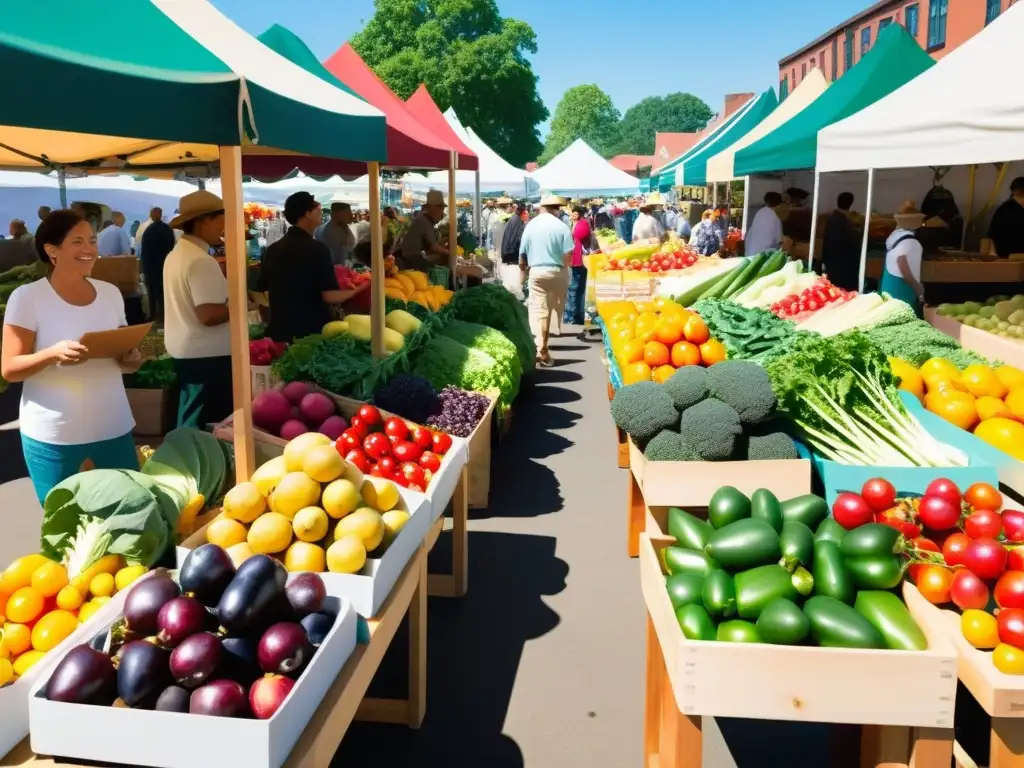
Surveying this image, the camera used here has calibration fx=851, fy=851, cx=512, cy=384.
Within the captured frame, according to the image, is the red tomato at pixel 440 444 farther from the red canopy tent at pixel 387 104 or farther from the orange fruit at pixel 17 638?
the red canopy tent at pixel 387 104

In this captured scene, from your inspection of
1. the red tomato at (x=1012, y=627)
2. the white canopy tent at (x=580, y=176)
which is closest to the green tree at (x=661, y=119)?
the white canopy tent at (x=580, y=176)

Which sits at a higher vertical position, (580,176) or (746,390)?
(580,176)

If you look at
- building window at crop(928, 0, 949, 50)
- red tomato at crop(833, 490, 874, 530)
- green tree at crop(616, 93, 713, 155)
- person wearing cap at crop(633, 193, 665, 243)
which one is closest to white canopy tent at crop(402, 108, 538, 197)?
person wearing cap at crop(633, 193, 665, 243)

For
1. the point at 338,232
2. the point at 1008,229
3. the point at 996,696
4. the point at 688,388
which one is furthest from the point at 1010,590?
the point at 338,232

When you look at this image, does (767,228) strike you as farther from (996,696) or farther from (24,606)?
(24,606)

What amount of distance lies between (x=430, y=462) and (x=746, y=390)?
147cm

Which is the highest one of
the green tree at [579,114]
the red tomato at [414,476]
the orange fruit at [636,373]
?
the green tree at [579,114]

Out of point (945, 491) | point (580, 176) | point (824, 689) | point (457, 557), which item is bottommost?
point (457, 557)

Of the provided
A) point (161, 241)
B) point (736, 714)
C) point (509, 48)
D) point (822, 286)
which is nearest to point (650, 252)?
point (822, 286)

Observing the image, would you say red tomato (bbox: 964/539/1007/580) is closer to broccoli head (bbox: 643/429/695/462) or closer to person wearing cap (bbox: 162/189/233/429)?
broccoli head (bbox: 643/429/695/462)

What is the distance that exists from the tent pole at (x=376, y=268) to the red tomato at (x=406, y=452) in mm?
1829

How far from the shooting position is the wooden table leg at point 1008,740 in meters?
2.15

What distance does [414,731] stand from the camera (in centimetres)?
331

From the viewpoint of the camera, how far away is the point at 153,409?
6.14m
